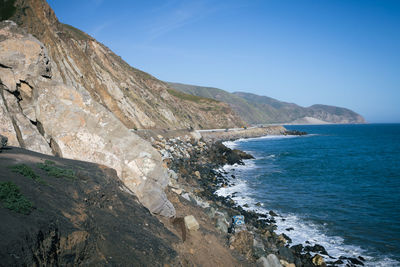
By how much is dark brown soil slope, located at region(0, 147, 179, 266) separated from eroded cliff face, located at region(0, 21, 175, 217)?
1108 mm

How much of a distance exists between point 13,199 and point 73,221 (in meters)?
1.21

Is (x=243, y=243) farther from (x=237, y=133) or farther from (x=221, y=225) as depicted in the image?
(x=237, y=133)

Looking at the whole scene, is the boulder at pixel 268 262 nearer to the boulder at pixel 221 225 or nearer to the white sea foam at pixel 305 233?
the boulder at pixel 221 225

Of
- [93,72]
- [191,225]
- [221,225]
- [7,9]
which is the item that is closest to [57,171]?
[191,225]

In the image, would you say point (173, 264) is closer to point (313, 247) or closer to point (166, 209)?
point (166, 209)

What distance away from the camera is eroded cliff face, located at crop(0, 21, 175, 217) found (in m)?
9.51

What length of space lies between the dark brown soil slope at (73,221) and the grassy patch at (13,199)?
0.08 feet

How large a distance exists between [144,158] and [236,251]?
539 centimetres

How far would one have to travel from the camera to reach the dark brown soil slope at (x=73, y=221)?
3996mm

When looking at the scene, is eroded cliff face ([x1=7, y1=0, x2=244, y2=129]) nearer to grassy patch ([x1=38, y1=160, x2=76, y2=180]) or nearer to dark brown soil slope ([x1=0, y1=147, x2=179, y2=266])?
grassy patch ([x1=38, y1=160, x2=76, y2=180])

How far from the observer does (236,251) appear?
961 centimetres

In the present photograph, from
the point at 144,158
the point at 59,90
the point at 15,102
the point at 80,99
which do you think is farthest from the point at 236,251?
the point at 15,102

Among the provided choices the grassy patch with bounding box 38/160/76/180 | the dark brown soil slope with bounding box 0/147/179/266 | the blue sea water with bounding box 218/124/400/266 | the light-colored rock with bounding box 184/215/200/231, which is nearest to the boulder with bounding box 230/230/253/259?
the light-colored rock with bounding box 184/215/200/231

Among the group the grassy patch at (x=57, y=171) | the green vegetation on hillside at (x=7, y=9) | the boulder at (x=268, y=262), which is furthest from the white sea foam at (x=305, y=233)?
the green vegetation on hillside at (x=7, y=9)
